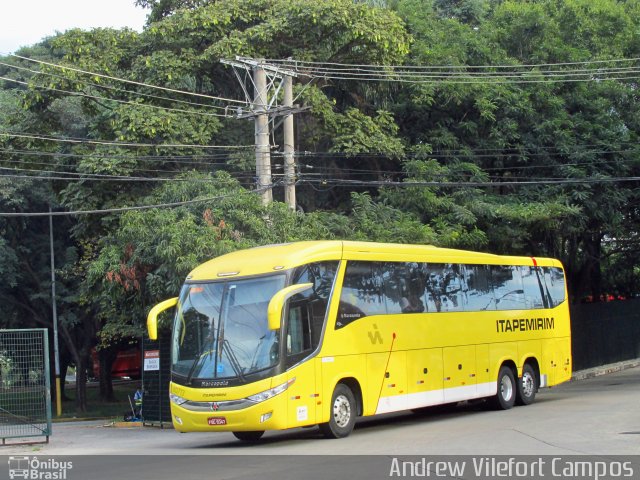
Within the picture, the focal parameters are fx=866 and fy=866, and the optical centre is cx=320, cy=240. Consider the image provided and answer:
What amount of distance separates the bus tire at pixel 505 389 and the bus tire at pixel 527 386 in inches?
13.2

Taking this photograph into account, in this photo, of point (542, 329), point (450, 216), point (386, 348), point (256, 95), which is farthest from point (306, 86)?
point (386, 348)

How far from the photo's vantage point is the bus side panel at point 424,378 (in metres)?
17.3

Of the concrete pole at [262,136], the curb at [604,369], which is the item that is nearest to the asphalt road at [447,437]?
the concrete pole at [262,136]

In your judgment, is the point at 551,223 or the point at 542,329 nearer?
the point at 542,329

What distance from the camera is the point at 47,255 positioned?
3806 centimetres

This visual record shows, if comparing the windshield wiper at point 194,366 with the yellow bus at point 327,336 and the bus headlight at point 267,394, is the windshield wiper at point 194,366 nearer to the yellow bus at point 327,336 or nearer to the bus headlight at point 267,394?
the yellow bus at point 327,336

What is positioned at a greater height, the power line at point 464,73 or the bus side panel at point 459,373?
the power line at point 464,73

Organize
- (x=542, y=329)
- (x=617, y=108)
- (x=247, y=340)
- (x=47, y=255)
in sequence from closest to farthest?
1. (x=247, y=340)
2. (x=542, y=329)
3. (x=617, y=108)
4. (x=47, y=255)

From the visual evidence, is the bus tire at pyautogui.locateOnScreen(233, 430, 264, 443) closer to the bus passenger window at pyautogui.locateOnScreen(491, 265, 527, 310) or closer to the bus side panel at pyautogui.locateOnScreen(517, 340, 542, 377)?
the bus passenger window at pyautogui.locateOnScreen(491, 265, 527, 310)

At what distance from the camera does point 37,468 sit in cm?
1305

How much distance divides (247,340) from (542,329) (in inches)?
396

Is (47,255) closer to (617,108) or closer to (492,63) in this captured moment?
(492,63)

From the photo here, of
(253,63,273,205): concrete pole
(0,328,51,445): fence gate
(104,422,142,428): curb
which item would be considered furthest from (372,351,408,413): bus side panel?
(104,422,142,428): curb

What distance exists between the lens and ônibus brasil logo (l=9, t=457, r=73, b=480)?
1190cm
